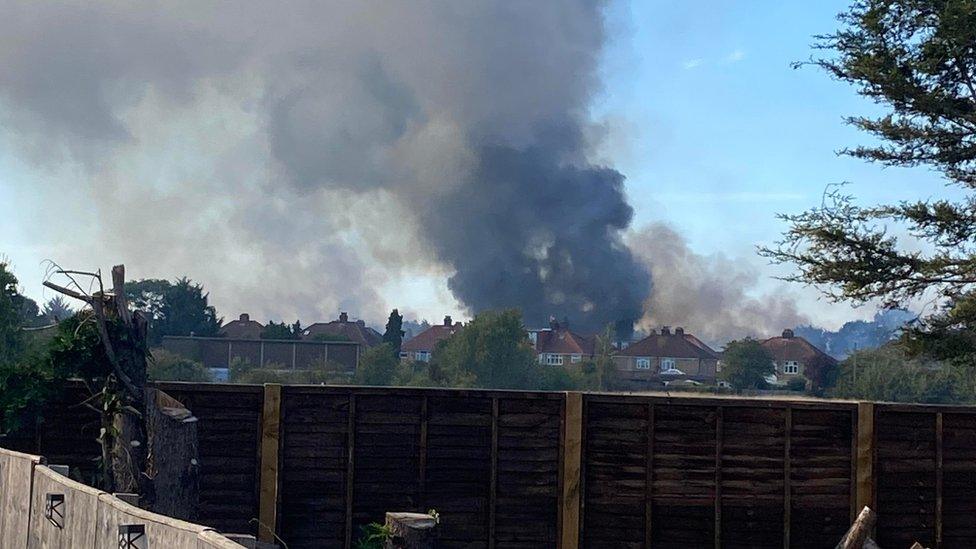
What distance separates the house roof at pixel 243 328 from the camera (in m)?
180

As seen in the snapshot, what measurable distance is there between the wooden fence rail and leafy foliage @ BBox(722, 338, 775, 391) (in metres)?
173

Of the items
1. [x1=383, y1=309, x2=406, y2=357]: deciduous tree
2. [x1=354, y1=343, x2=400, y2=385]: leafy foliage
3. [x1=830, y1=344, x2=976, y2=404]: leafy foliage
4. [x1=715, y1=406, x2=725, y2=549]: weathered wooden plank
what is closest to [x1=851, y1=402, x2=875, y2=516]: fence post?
[x1=715, y1=406, x2=725, y2=549]: weathered wooden plank

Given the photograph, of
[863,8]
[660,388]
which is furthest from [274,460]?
[660,388]

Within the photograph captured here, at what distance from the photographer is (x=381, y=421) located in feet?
52.9

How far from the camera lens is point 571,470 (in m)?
16.2

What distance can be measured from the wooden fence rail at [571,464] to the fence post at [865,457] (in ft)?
0.04

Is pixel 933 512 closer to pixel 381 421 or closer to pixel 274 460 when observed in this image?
pixel 381 421

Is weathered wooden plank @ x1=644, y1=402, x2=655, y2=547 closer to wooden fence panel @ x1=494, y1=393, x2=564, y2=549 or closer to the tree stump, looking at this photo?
wooden fence panel @ x1=494, y1=393, x2=564, y2=549

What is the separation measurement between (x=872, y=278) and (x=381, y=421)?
10.9m

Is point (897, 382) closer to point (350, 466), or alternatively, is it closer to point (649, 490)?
point (649, 490)

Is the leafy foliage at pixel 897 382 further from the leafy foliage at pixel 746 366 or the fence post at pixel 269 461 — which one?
the fence post at pixel 269 461

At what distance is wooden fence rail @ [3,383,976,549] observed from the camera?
15.9m

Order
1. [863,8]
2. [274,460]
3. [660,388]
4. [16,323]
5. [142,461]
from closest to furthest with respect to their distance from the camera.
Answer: [142,461]
[274,460]
[863,8]
[16,323]
[660,388]

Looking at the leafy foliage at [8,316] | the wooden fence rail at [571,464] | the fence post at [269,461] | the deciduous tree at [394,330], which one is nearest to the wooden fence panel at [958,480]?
the wooden fence rail at [571,464]
